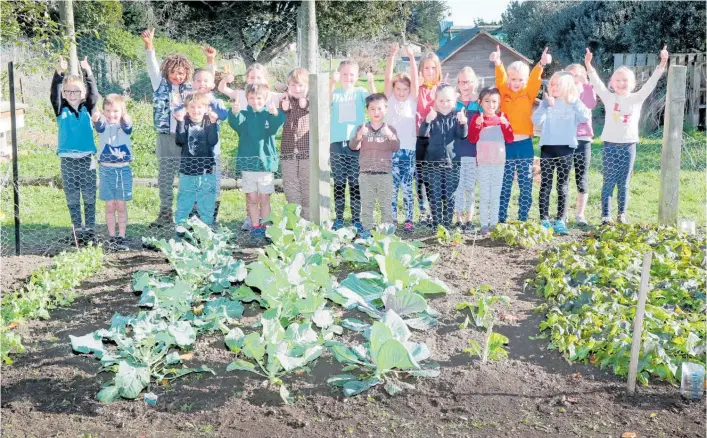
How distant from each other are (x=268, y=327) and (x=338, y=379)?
0.48 m

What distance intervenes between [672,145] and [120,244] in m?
5.18

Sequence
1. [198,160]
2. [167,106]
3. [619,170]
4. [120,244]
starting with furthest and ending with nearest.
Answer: [619,170] < [167,106] < [198,160] < [120,244]

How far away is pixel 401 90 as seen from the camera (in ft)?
23.2

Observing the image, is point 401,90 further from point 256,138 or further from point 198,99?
point 198,99

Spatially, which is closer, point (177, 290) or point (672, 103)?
point (177, 290)

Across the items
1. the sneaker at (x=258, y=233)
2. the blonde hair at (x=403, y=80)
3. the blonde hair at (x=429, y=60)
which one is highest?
the blonde hair at (x=429, y=60)

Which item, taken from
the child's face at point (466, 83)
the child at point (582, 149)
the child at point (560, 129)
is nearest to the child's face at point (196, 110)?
the child's face at point (466, 83)

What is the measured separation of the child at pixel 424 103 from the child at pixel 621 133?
158 centimetres

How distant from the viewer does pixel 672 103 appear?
701 centimetres

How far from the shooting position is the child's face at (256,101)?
6.90m

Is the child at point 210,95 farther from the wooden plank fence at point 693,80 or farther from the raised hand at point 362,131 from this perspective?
the wooden plank fence at point 693,80

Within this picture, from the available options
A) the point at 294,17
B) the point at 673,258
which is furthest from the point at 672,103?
the point at 294,17

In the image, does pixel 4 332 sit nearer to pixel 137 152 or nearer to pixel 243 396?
pixel 243 396

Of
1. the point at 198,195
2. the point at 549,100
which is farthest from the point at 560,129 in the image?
the point at 198,195
